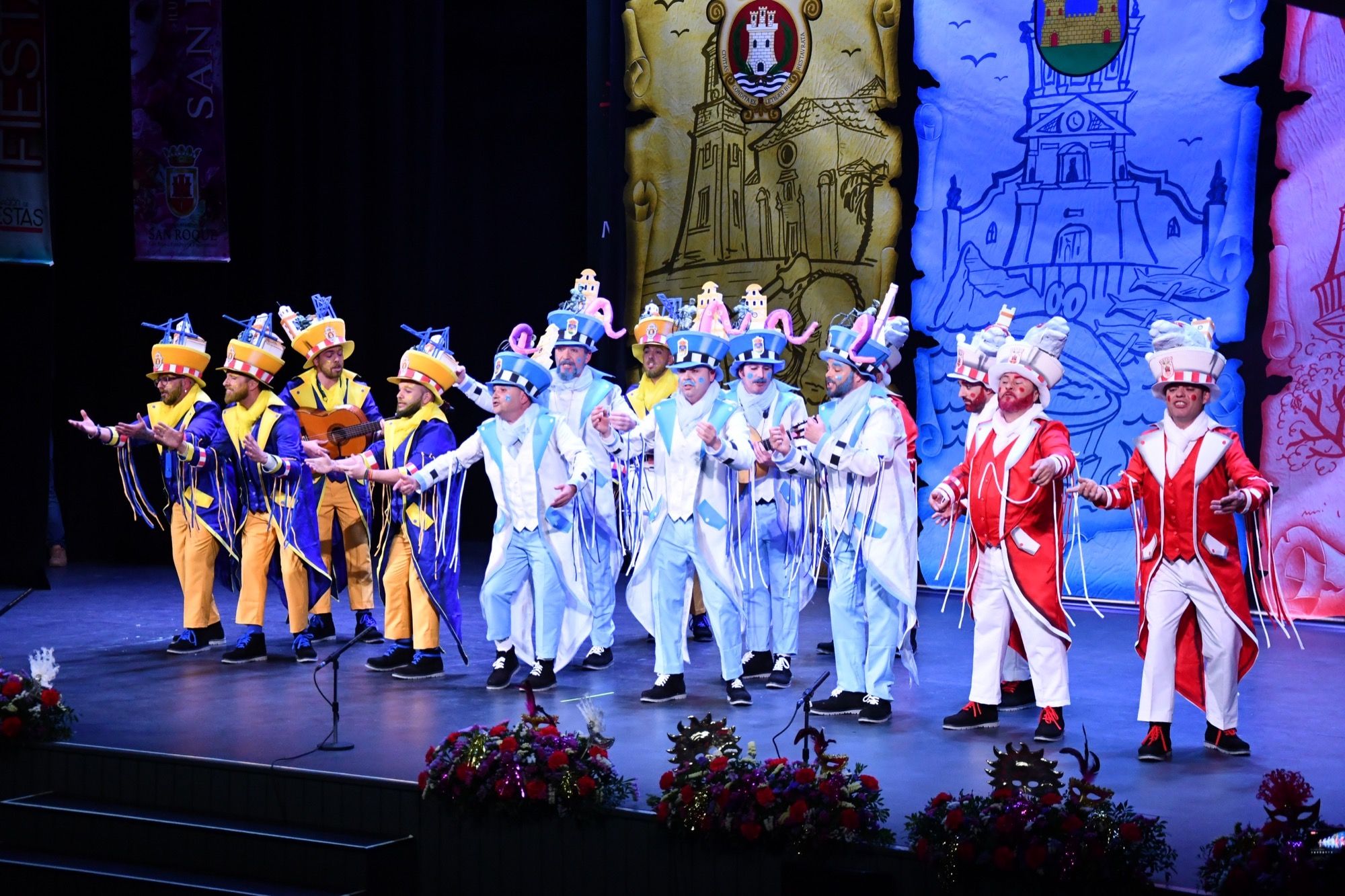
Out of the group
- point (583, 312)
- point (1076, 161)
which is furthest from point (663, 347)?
point (1076, 161)

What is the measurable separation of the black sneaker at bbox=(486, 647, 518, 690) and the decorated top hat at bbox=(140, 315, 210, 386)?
6.82ft

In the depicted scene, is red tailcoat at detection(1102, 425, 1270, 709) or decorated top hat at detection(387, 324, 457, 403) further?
decorated top hat at detection(387, 324, 457, 403)

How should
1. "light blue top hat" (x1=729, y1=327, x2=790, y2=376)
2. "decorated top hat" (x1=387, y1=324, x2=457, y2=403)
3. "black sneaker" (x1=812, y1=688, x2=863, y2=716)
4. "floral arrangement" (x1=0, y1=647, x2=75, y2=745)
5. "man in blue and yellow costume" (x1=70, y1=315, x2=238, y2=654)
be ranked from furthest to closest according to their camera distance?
"man in blue and yellow costume" (x1=70, y1=315, x2=238, y2=654) → "decorated top hat" (x1=387, y1=324, x2=457, y2=403) → "light blue top hat" (x1=729, y1=327, x2=790, y2=376) → "black sneaker" (x1=812, y1=688, x2=863, y2=716) → "floral arrangement" (x1=0, y1=647, x2=75, y2=745)

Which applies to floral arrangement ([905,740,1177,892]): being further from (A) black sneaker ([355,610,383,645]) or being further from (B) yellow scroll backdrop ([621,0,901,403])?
(B) yellow scroll backdrop ([621,0,901,403])

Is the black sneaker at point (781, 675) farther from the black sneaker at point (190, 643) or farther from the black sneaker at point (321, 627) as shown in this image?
the black sneaker at point (190, 643)

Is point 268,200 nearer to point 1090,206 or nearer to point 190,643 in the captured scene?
point 190,643

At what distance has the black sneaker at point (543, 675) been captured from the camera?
6309 millimetres

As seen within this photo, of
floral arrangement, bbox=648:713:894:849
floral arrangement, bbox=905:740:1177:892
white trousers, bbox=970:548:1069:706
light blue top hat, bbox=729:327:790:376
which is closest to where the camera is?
floral arrangement, bbox=905:740:1177:892

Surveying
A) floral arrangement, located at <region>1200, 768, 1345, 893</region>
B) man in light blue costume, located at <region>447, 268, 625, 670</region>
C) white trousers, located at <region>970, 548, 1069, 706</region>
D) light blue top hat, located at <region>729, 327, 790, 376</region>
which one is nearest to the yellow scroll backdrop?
man in light blue costume, located at <region>447, 268, 625, 670</region>

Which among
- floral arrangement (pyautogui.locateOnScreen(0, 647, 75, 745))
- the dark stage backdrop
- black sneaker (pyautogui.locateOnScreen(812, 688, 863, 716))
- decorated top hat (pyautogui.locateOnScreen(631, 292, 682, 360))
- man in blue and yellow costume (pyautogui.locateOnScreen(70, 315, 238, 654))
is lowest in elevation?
black sneaker (pyautogui.locateOnScreen(812, 688, 863, 716))

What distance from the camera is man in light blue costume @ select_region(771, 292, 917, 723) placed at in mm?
5840

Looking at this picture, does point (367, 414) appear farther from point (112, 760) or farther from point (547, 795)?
point (547, 795)

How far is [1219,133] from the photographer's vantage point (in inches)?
348

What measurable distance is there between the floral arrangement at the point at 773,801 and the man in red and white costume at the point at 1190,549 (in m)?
1.40
